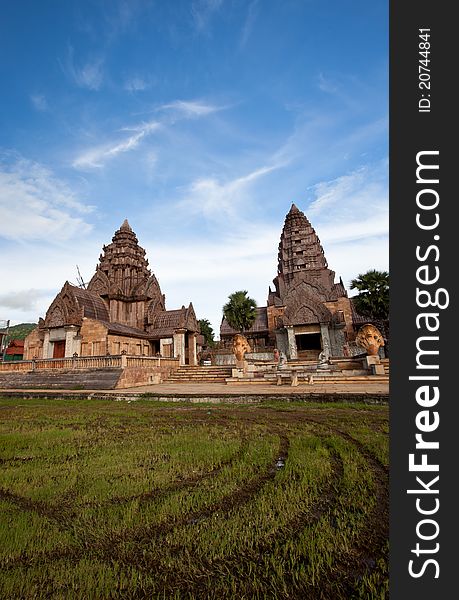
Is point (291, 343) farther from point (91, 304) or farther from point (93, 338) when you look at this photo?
point (91, 304)

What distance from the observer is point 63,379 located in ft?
63.9

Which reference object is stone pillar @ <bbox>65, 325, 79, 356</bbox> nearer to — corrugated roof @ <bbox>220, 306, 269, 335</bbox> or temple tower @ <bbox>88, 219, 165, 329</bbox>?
temple tower @ <bbox>88, 219, 165, 329</bbox>

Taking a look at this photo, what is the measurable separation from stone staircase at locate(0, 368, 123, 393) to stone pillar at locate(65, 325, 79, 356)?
477cm

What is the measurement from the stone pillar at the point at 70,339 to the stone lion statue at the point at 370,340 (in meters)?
23.8

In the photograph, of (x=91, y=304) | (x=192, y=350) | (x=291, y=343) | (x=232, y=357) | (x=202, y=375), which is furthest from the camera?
(x=232, y=357)

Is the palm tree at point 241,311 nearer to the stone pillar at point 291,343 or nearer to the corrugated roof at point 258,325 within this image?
the corrugated roof at point 258,325

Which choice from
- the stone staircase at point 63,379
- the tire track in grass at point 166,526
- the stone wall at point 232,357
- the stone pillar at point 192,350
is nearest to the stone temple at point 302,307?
the stone wall at point 232,357

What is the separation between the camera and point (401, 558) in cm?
165

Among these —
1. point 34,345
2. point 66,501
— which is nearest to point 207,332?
point 34,345

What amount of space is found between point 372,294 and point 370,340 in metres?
17.6

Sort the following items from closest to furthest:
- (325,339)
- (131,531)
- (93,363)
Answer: (131,531), (93,363), (325,339)

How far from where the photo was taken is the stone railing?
63.5 feet

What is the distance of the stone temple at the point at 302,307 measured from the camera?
36.6 meters

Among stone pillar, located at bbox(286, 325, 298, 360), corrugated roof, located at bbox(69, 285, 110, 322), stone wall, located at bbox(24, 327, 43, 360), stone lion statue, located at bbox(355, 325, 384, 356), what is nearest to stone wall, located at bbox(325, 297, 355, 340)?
stone pillar, located at bbox(286, 325, 298, 360)
